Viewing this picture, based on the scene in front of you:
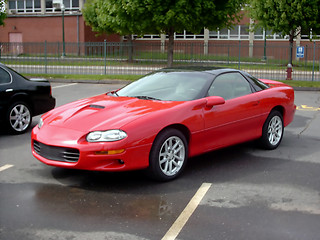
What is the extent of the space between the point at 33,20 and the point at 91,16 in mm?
11943

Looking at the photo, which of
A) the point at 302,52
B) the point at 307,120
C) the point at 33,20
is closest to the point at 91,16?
the point at 33,20

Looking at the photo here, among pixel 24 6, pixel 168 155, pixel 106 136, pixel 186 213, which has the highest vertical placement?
pixel 24 6

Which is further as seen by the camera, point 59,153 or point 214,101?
point 214,101

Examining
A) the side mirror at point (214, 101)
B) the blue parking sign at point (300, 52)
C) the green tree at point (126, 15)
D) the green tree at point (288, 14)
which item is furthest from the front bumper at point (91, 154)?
the green tree at point (288, 14)

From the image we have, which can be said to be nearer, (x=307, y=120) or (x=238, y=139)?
(x=238, y=139)

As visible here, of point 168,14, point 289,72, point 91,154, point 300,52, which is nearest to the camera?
point 91,154

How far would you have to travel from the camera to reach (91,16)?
37312 mm

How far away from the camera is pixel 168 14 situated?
2005 cm

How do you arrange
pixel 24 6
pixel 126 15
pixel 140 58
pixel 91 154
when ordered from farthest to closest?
pixel 24 6 → pixel 126 15 → pixel 140 58 → pixel 91 154

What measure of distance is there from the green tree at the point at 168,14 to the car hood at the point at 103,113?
47.9ft

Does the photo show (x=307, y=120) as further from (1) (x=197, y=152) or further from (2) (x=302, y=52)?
(2) (x=302, y=52)

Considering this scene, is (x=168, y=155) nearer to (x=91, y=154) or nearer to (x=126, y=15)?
(x=91, y=154)

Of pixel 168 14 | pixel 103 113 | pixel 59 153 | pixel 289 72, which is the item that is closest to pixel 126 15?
pixel 168 14

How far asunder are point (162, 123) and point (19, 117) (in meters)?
4.04
